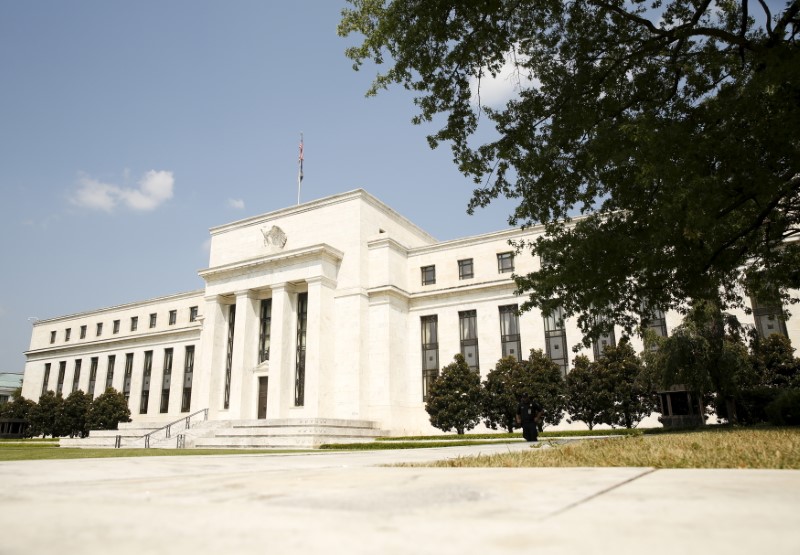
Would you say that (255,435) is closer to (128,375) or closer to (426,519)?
(426,519)

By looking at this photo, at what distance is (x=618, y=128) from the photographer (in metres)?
12.7

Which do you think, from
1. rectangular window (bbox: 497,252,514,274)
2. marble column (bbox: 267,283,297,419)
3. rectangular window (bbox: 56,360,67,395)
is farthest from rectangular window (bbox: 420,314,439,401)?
rectangular window (bbox: 56,360,67,395)

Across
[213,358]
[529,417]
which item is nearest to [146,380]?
[213,358]

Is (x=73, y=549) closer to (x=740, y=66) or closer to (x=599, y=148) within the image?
(x=599, y=148)

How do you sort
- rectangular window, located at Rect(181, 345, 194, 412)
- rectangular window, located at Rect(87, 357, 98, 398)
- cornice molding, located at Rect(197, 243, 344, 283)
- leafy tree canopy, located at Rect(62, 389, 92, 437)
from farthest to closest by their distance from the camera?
rectangular window, located at Rect(87, 357, 98, 398) < rectangular window, located at Rect(181, 345, 194, 412) < leafy tree canopy, located at Rect(62, 389, 92, 437) < cornice molding, located at Rect(197, 243, 344, 283)

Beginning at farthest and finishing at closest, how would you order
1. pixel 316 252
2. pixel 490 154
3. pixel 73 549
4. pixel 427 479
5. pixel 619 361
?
pixel 316 252
pixel 619 361
pixel 490 154
pixel 427 479
pixel 73 549

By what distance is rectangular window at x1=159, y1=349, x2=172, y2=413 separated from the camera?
52.1 metres

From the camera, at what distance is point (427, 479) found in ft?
10.9

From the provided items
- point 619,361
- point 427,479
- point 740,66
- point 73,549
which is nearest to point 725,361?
point 619,361

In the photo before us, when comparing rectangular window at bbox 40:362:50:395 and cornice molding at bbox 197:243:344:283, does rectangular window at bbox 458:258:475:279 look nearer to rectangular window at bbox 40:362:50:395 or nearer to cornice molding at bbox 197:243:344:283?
cornice molding at bbox 197:243:344:283

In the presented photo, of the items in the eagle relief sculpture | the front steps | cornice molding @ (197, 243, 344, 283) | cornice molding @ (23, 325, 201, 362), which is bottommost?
the front steps

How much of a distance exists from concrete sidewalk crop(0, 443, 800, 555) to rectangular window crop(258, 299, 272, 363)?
4000 cm

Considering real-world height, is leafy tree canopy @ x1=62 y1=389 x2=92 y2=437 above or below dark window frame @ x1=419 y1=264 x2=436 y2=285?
below

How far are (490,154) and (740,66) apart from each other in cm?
640
